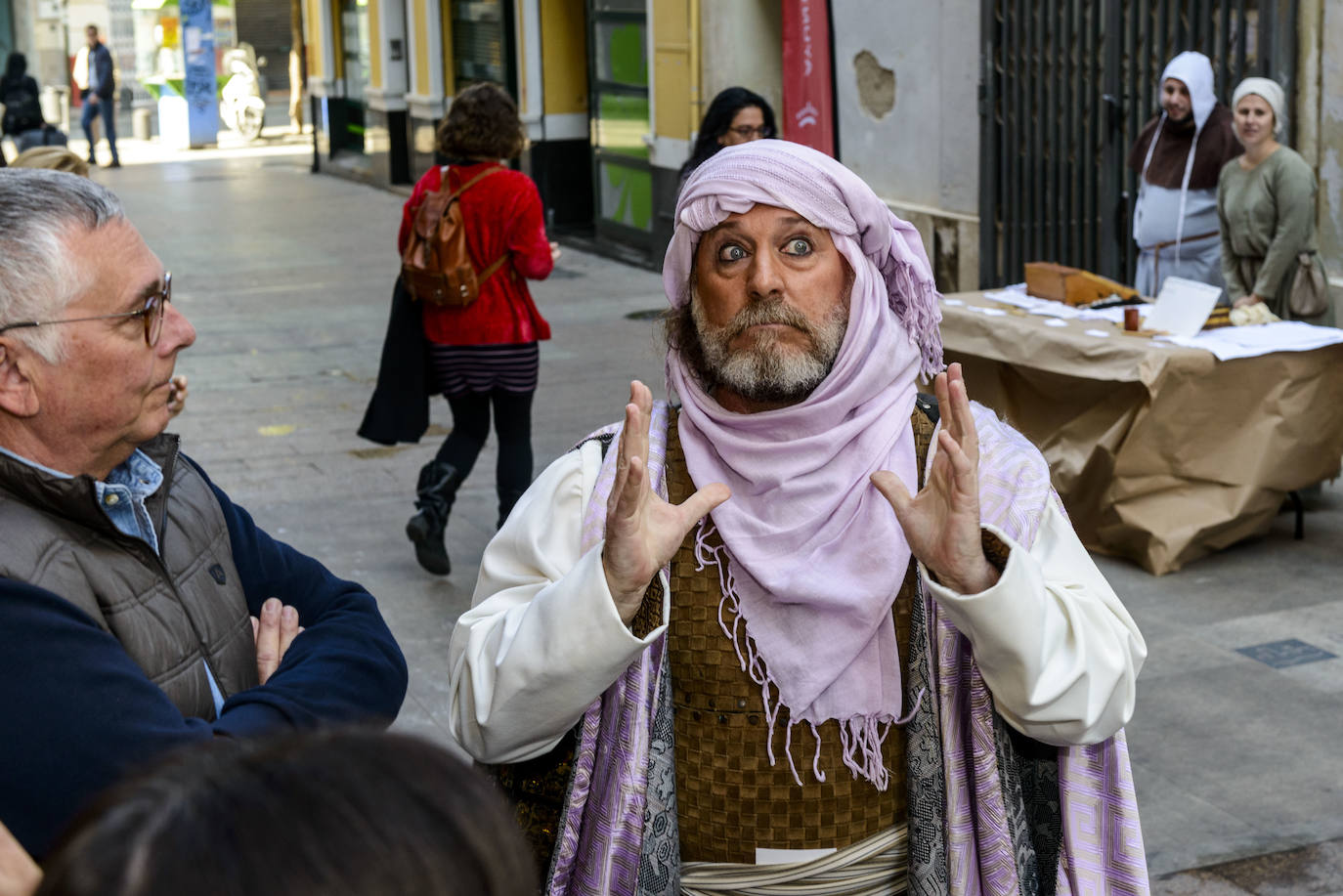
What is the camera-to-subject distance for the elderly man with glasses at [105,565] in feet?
5.63

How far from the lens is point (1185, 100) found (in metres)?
7.49

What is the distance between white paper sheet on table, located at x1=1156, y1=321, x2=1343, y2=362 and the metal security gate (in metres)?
2.11

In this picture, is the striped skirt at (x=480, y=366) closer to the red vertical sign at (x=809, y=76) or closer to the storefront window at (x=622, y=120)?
the red vertical sign at (x=809, y=76)

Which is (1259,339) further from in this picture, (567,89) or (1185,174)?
(567,89)

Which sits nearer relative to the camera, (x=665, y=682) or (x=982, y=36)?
(x=665, y=682)

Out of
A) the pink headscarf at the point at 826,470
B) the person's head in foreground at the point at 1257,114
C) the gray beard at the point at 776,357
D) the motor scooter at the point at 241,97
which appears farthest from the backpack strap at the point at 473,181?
the motor scooter at the point at 241,97

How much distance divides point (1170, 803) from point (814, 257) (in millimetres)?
2354

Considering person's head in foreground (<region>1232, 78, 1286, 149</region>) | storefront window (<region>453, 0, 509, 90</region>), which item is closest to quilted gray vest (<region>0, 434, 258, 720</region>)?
person's head in foreground (<region>1232, 78, 1286, 149</region>)

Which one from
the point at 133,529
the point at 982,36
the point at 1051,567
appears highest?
the point at 982,36

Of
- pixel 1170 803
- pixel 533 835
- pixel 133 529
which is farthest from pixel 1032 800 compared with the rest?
pixel 1170 803

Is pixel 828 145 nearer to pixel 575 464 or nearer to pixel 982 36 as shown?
pixel 982 36

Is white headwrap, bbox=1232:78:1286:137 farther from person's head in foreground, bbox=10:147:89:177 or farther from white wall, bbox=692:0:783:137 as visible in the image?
white wall, bbox=692:0:783:137

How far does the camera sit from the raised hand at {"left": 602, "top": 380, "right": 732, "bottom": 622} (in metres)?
2.18

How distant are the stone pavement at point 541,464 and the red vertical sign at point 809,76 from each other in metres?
1.69
